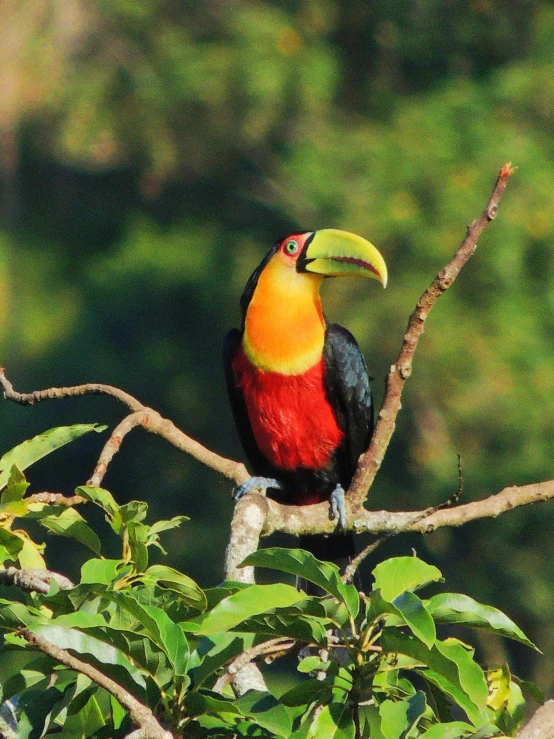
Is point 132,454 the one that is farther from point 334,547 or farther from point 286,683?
point 334,547

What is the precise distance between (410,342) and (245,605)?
3.33 ft

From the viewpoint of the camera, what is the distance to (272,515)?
2.88 meters

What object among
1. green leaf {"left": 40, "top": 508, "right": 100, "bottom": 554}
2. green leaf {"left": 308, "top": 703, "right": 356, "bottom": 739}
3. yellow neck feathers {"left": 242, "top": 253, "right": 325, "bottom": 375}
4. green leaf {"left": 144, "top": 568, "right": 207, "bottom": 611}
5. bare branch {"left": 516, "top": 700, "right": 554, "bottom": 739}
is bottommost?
green leaf {"left": 308, "top": 703, "right": 356, "bottom": 739}

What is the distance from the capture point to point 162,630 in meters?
1.79

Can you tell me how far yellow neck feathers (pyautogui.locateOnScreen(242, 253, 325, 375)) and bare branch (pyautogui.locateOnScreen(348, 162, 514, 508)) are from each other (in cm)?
93

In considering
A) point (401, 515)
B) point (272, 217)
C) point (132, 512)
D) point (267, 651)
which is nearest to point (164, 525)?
point (132, 512)

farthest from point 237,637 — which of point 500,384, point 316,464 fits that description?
point 500,384

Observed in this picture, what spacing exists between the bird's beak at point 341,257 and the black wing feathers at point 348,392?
0.23 m

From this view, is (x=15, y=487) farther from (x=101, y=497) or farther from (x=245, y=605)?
(x=245, y=605)

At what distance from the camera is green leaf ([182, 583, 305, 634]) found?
1.68m

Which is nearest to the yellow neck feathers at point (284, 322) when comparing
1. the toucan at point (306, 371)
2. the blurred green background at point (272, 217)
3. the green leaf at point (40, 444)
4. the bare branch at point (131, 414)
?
the toucan at point (306, 371)

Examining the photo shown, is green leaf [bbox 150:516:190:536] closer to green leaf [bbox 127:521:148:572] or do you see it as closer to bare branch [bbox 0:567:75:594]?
green leaf [bbox 127:521:148:572]

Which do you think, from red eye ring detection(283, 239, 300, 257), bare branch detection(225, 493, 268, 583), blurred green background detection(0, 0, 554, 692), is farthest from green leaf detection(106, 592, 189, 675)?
blurred green background detection(0, 0, 554, 692)

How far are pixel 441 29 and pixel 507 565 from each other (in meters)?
4.60
